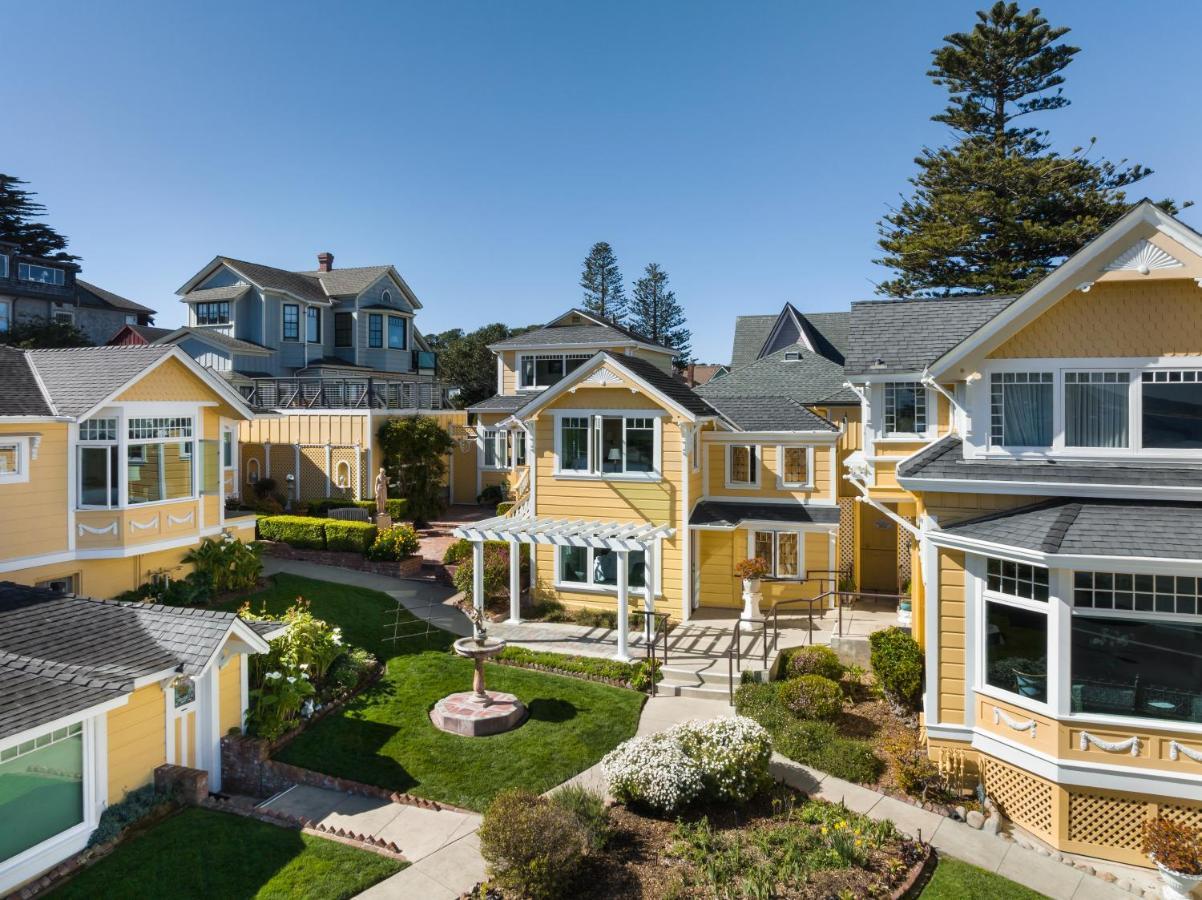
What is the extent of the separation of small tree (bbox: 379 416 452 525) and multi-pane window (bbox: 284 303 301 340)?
1096cm

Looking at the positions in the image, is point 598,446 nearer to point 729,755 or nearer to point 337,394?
point 729,755

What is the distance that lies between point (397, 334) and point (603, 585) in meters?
25.1

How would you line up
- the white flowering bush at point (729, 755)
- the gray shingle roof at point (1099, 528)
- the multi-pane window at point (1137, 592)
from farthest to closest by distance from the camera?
1. the white flowering bush at point (729, 755)
2. the multi-pane window at point (1137, 592)
3. the gray shingle roof at point (1099, 528)

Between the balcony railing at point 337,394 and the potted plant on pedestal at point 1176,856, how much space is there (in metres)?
25.2

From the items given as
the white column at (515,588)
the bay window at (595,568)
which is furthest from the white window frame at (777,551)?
the white column at (515,588)

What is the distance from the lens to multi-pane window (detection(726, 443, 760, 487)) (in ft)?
66.1

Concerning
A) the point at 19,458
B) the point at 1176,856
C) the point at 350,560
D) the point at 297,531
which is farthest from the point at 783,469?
the point at 19,458

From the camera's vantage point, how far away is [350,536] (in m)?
21.4

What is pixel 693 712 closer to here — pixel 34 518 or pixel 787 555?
pixel 787 555

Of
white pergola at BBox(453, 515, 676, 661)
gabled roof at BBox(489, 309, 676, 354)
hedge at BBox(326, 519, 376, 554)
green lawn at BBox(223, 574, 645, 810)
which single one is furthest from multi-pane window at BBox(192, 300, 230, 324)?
green lawn at BBox(223, 574, 645, 810)

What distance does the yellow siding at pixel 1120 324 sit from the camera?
9.98 meters

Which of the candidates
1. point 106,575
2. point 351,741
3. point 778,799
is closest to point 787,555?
point 778,799

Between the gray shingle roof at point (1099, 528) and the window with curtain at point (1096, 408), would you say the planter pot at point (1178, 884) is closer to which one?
the gray shingle roof at point (1099, 528)

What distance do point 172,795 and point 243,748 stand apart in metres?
1.28
